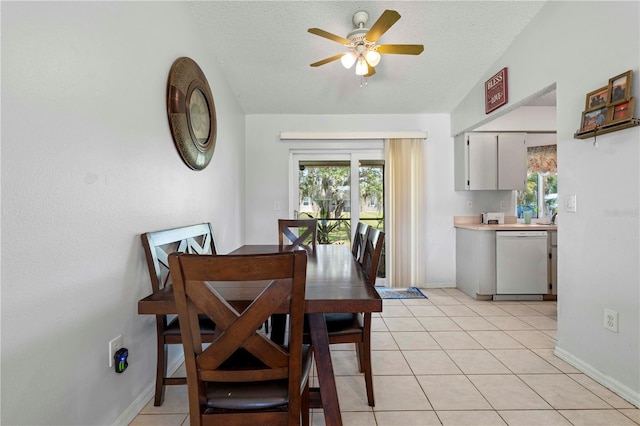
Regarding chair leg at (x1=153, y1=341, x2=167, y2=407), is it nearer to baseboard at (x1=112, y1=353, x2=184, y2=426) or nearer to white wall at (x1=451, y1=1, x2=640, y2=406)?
baseboard at (x1=112, y1=353, x2=184, y2=426)

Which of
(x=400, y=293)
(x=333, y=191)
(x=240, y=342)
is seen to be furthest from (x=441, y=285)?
(x=240, y=342)

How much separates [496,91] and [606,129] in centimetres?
144

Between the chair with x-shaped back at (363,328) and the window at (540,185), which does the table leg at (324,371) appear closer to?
the chair with x-shaped back at (363,328)

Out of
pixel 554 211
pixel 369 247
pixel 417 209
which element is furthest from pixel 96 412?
pixel 554 211

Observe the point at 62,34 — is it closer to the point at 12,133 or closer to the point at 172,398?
the point at 12,133

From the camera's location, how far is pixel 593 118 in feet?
6.40

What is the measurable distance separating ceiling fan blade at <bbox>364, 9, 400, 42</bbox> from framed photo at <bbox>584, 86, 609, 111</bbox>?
52.6 inches

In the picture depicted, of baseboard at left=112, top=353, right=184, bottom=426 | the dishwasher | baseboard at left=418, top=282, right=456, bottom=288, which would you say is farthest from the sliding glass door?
baseboard at left=112, top=353, right=184, bottom=426

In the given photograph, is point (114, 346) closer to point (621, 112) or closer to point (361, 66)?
point (361, 66)

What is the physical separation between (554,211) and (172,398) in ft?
16.1

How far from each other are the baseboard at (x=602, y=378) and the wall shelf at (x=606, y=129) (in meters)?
1.49

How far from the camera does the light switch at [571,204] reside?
2137 mm

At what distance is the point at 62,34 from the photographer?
1.21m

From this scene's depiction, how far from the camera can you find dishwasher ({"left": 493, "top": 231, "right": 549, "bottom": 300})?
3.60 meters
